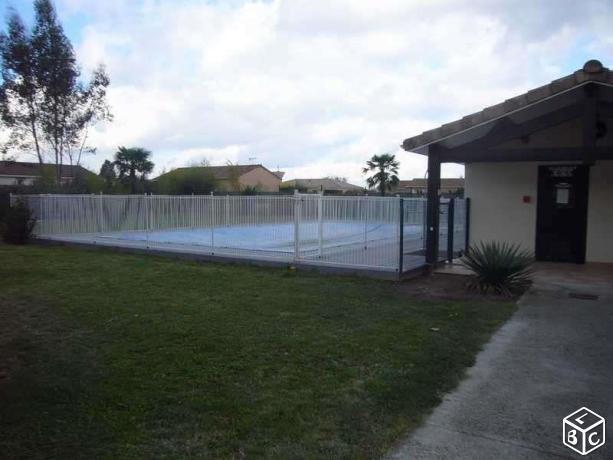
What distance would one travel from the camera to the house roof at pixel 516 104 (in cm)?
892

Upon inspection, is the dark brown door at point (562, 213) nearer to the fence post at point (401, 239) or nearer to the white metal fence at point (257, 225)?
the white metal fence at point (257, 225)

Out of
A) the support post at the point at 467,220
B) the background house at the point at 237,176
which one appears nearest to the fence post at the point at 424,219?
the support post at the point at 467,220

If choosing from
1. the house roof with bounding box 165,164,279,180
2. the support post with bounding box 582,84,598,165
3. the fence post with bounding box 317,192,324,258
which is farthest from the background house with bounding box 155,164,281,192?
the support post with bounding box 582,84,598,165

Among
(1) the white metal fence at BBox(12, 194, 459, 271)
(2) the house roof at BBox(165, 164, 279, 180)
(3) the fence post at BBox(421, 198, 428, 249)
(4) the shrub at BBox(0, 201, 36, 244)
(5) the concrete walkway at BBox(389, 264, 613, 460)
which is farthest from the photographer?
(2) the house roof at BBox(165, 164, 279, 180)

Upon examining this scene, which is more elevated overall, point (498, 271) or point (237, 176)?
point (237, 176)

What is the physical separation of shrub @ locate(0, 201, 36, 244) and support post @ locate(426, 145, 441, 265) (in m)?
13.5

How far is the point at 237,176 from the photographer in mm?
42594

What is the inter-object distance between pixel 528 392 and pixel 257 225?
9.13 m

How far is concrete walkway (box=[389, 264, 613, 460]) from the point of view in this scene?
3.60 meters

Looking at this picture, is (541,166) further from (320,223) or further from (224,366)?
(224,366)

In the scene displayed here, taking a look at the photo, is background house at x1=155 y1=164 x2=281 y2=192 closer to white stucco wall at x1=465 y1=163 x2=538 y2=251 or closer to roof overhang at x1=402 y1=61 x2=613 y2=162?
white stucco wall at x1=465 y1=163 x2=538 y2=251

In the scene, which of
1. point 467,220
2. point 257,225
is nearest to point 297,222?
point 257,225

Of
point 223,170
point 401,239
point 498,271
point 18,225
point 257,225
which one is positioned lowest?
point 498,271

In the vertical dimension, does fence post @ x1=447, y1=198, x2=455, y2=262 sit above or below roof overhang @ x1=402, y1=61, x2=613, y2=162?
below
